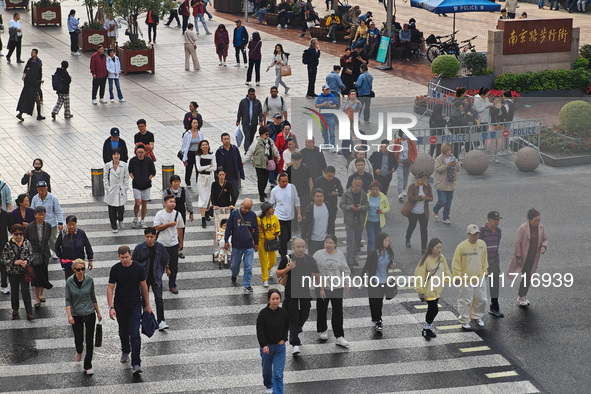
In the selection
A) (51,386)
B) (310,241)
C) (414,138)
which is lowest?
(51,386)

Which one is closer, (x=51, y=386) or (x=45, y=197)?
(x=51, y=386)

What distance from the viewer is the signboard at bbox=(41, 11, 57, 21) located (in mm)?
41469

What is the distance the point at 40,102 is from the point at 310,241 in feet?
45.9

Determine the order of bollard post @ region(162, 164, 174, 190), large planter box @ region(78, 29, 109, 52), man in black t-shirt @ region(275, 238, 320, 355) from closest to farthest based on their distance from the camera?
man in black t-shirt @ region(275, 238, 320, 355) → bollard post @ region(162, 164, 174, 190) → large planter box @ region(78, 29, 109, 52)

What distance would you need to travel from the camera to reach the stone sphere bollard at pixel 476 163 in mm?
14691

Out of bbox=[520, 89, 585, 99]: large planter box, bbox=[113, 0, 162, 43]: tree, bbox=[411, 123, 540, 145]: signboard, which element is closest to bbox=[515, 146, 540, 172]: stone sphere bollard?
bbox=[411, 123, 540, 145]: signboard

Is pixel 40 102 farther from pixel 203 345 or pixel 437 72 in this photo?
pixel 203 345

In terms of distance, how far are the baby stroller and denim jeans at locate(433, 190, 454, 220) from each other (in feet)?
11.6

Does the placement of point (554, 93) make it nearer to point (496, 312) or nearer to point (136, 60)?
point (136, 60)

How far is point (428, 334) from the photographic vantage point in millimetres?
12547

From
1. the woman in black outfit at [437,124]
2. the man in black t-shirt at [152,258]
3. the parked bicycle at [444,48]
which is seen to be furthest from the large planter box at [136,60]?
the man in black t-shirt at [152,258]

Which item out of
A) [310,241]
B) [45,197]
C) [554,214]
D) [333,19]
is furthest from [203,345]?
[333,19]

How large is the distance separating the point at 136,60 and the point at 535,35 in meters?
13.4

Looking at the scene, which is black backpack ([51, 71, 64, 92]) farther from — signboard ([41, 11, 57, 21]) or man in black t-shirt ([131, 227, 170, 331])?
signboard ([41, 11, 57, 21])
